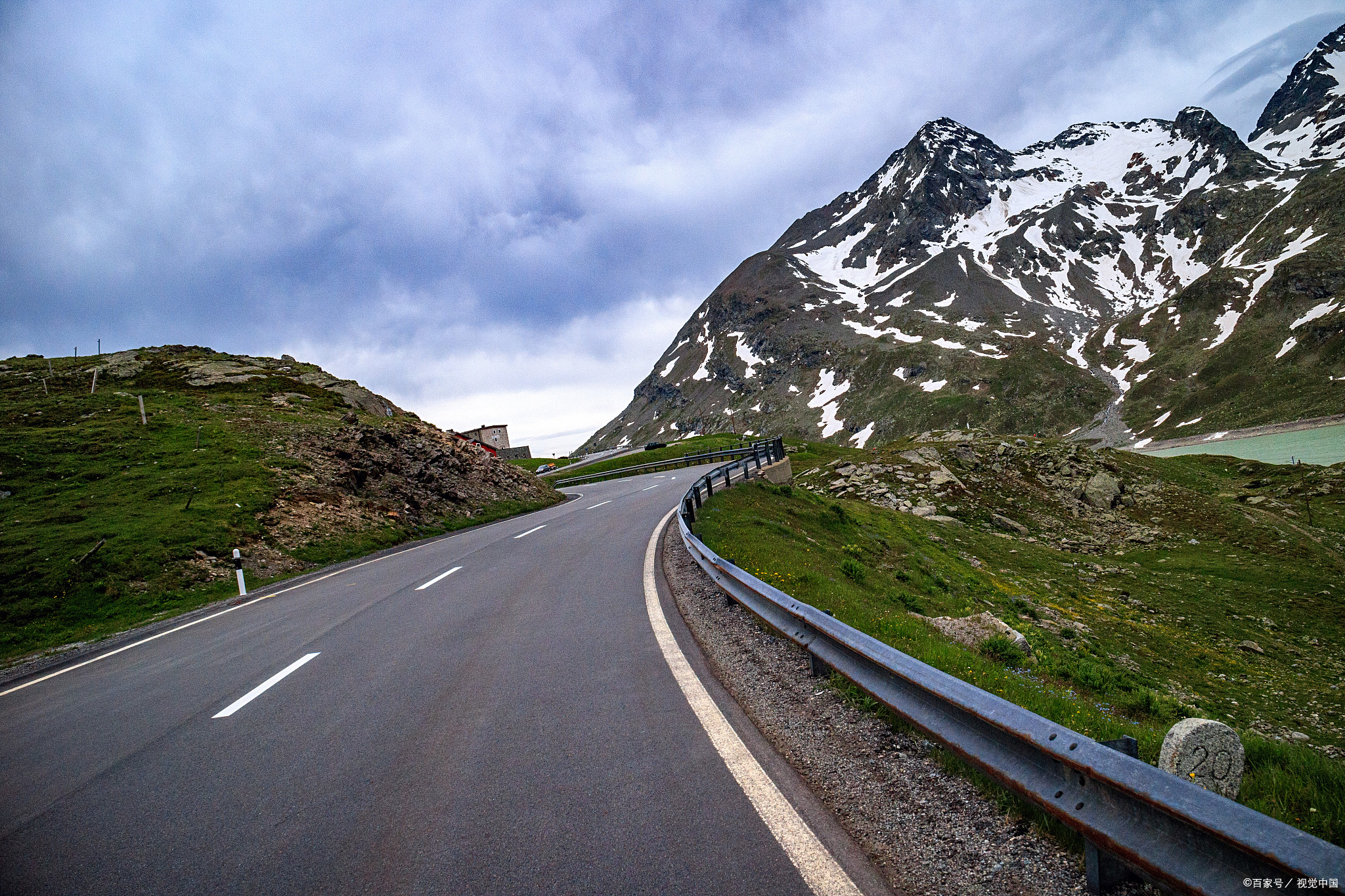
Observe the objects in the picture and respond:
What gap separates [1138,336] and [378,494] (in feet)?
616

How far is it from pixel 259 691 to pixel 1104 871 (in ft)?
24.8

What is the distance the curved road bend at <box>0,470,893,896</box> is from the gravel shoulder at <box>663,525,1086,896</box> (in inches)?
7.8

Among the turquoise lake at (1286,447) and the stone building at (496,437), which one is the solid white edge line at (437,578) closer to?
the turquoise lake at (1286,447)

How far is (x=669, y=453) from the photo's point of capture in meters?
58.0

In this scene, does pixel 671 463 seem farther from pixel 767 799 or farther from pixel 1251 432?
pixel 1251 432

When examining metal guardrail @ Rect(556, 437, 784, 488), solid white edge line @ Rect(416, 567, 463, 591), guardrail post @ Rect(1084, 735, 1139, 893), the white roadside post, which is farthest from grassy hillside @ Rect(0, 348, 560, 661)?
guardrail post @ Rect(1084, 735, 1139, 893)

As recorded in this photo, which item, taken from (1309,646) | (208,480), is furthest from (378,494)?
(1309,646)

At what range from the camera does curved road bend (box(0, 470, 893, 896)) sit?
3.19 m

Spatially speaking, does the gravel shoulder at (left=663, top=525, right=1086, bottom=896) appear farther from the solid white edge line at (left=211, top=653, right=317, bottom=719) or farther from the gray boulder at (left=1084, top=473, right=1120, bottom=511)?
the gray boulder at (left=1084, top=473, right=1120, bottom=511)

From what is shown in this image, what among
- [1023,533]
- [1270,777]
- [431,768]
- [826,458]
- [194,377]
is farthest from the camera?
[826,458]

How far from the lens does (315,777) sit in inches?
173

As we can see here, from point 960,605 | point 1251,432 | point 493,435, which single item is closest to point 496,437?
point 493,435

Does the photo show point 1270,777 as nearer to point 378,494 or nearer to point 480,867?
point 480,867

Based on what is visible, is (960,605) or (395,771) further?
(960,605)
